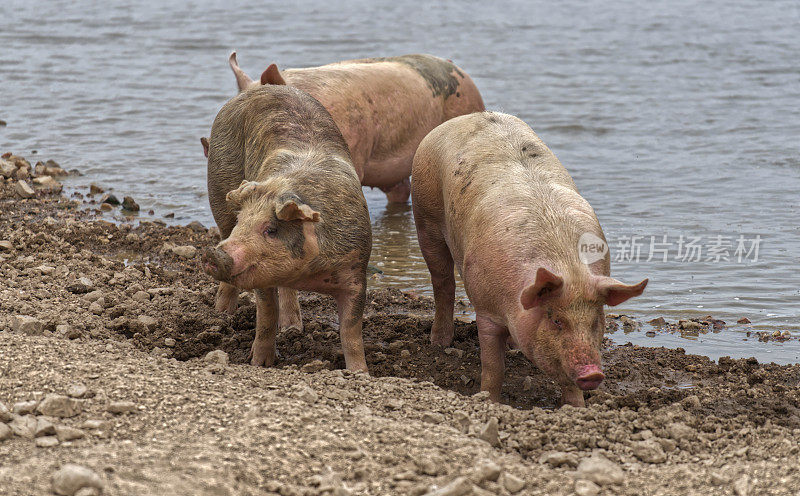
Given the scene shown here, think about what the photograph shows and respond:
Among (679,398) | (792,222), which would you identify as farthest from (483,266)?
(792,222)

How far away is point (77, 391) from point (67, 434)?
0.42 meters

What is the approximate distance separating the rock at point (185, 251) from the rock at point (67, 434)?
4.58 m

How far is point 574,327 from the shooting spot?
17.1ft

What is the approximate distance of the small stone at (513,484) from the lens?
4238 mm

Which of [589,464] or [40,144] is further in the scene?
[40,144]

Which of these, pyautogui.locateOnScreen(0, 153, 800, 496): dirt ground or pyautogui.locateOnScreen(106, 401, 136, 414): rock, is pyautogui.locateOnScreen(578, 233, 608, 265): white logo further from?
pyautogui.locateOnScreen(106, 401, 136, 414): rock

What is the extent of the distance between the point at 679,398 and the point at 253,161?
9.75ft

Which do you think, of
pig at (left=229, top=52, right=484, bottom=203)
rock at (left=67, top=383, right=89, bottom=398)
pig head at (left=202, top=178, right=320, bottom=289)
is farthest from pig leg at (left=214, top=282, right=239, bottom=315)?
rock at (left=67, top=383, right=89, bottom=398)

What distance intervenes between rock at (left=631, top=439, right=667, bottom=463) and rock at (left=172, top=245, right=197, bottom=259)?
5043mm

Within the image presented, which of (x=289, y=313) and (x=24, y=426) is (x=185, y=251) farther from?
(x=24, y=426)

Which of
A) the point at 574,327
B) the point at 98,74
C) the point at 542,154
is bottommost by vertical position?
the point at 98,74

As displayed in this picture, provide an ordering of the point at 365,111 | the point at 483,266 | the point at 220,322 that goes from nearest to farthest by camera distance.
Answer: the point at 483,266
the point at 220,322
the point at 365,111

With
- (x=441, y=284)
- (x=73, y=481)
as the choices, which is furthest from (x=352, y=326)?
(x=73, y=481)

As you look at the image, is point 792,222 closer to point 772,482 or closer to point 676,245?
point 676,245
